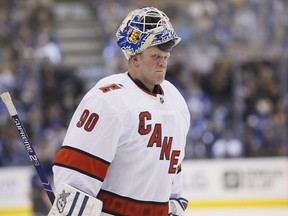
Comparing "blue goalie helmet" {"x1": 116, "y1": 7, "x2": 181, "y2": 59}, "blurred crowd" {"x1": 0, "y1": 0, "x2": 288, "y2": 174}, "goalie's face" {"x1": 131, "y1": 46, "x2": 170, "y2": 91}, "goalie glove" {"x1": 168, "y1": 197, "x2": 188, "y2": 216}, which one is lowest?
"goalie glove" {"x1": 168, "y1": 197, "x2": 188, "y2": 216}

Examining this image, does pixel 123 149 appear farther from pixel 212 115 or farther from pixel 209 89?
pixel 209 89

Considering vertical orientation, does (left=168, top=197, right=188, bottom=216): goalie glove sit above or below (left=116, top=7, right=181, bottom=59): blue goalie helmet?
below

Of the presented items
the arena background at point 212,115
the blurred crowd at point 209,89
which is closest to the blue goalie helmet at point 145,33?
the blurred crowd at point 209,89

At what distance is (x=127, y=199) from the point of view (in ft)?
9.29

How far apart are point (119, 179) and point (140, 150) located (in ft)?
0.40

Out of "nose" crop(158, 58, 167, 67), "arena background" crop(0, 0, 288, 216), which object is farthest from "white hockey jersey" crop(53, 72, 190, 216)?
"arena background" crop(0, 0, 288, 216)

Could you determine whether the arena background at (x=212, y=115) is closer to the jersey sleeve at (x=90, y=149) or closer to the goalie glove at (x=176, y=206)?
the goalie glove at (x=176, y=206)

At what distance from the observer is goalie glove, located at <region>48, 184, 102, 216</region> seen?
105 inches

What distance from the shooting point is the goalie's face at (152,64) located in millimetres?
2873

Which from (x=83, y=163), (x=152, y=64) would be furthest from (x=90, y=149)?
(x=152, y=64)

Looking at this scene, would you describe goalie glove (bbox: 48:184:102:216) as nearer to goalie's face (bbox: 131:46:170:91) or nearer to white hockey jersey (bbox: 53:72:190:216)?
white hockey jersey (bbox: 53:72:190:216)

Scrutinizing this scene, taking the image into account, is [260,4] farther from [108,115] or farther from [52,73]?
[108,115]

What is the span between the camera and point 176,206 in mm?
3121

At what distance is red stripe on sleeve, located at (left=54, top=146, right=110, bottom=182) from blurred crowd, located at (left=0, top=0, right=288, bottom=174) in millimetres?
5795
